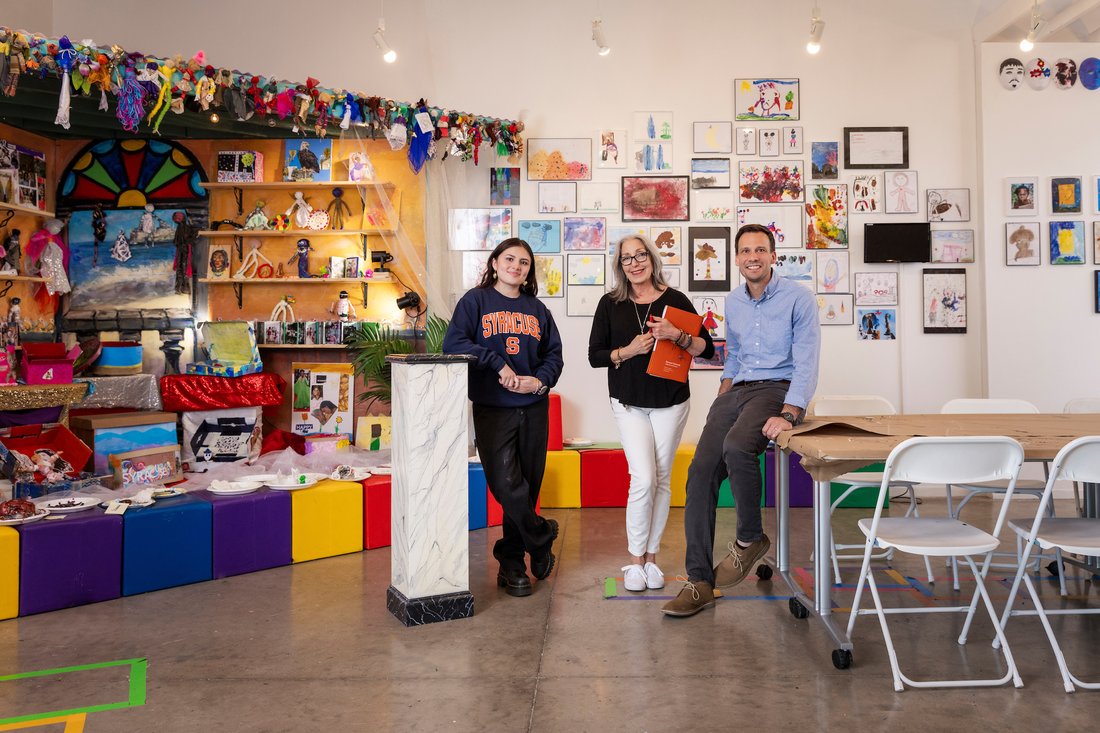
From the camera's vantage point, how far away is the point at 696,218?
678 cm

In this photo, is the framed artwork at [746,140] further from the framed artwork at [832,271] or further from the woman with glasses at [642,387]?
the woman with glasses at [642,387]

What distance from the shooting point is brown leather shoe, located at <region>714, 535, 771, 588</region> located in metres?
3.59

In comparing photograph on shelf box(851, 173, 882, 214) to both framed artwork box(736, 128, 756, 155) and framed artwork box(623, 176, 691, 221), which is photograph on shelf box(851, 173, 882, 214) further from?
framed artwork box(623, 176, 691, 221)

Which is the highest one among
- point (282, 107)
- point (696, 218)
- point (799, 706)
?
point (282, 107)

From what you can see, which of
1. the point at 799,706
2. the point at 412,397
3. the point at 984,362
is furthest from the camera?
the point at 984,362

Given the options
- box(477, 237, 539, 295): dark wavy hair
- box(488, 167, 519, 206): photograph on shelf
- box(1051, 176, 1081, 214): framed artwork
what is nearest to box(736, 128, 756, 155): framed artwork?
box(488, 167, 519, 206): photograph on shelf

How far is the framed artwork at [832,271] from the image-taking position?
22.1ft

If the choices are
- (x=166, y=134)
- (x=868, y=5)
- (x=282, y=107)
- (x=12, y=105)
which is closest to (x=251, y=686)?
(x=282, y=107)

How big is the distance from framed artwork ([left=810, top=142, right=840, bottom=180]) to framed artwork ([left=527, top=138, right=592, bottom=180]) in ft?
6.30

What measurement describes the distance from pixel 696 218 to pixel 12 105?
5.25m

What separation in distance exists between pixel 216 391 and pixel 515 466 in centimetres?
334

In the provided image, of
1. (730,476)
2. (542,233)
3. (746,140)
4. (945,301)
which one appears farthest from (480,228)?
(945,301)

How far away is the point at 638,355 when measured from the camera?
3799mm

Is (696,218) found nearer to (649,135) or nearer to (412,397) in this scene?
(649,135)
